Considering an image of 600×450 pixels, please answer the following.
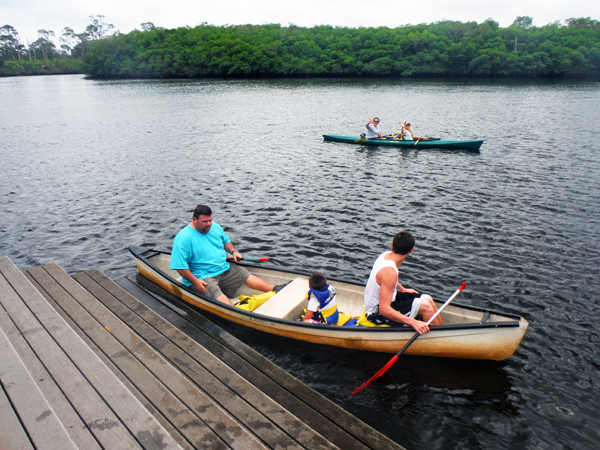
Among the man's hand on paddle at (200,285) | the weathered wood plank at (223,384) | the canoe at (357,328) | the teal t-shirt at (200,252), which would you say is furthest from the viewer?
the man's hand on paddle at (200,285)

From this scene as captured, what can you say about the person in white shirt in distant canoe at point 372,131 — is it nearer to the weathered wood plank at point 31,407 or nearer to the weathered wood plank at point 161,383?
the weathered wood plank at point 161,383

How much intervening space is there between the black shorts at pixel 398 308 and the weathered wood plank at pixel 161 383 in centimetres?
310

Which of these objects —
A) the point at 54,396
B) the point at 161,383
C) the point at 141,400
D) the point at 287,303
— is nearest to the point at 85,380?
the point at 54,396

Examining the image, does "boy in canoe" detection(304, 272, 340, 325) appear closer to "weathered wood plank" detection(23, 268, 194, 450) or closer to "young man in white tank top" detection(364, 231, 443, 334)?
"young man in white tank top" detection(364, 231, 443, 334)

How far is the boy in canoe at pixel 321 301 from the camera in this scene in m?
6.65

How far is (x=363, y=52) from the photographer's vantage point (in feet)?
336

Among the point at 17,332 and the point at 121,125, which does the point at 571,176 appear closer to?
the point at 17,332

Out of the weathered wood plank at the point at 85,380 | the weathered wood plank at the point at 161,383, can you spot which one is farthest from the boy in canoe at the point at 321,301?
the weathered wood plank at the point at 85,380

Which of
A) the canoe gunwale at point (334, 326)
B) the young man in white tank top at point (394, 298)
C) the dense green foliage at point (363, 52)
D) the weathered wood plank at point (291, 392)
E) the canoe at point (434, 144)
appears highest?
the dense green foliage at point (363, 52)

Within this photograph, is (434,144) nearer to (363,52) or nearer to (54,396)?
(54,396)

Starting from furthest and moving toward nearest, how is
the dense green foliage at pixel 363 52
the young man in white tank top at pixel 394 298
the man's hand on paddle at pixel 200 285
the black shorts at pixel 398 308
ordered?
the dense green foliage at pixel 363 52, the man's hand on paddle at pixel 200 285, the black shorts at pixel 398 308, the young man in white tank top at pixel 394 298

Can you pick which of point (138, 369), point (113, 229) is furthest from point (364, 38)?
point (138, 369)

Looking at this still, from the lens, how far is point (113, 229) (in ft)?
44.1

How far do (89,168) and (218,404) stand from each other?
2036cm
